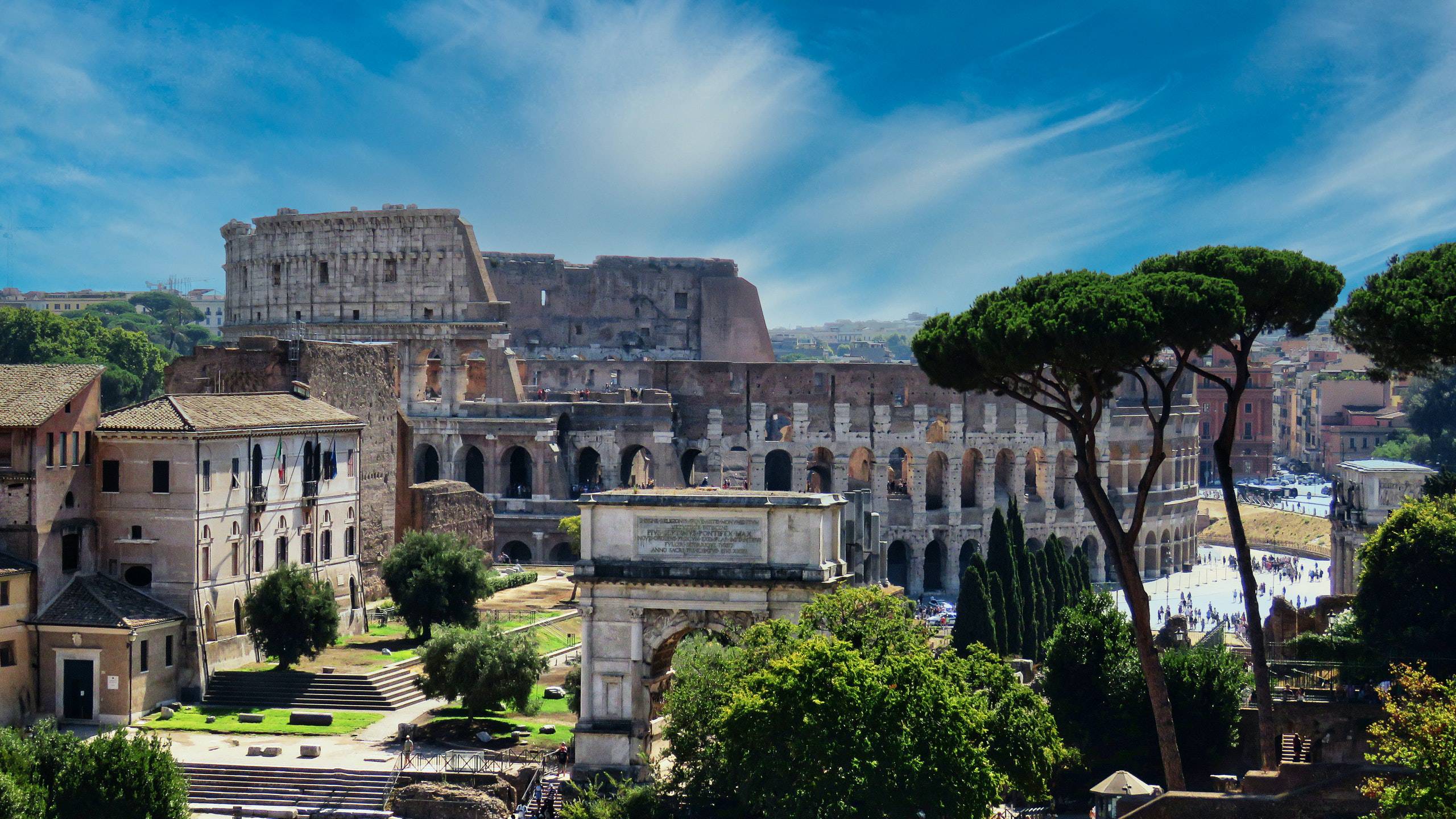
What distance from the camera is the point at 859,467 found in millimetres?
76875

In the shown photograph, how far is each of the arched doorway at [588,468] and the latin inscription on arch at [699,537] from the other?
40233mm

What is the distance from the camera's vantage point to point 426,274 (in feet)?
235

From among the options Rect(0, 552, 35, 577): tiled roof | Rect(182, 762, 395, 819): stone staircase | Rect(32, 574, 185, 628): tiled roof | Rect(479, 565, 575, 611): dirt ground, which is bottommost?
Rect(182, 762, 395, 819): stone staircase

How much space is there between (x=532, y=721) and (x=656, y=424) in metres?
34.5

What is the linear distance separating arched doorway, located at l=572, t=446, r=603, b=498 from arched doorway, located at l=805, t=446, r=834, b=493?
9277 mm

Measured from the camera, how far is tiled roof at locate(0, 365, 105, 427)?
113 feet

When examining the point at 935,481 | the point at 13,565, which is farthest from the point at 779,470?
the point at 13,565

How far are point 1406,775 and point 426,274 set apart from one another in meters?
54.3

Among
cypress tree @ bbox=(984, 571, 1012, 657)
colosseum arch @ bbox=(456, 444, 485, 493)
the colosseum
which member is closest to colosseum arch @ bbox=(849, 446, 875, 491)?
the colosseum

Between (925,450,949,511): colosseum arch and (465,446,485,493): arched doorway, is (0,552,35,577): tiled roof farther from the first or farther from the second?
(925,450,949,511): colosseum arch

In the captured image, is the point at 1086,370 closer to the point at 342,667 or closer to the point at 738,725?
the point at 738,725

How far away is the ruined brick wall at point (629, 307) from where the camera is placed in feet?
284

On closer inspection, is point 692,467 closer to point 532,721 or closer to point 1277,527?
point 1277,527

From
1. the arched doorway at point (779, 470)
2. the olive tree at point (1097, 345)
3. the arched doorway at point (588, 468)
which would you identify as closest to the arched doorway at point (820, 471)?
the arched doorway at point (779, 470)
